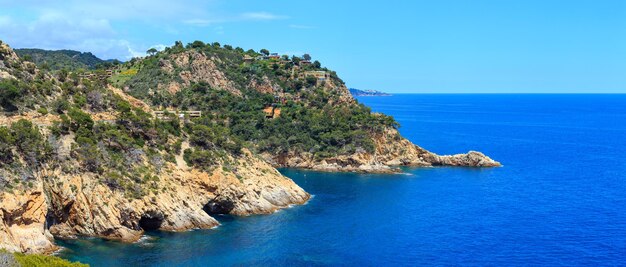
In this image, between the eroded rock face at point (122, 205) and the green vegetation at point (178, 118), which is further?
the green vegetation at point (178, 118)

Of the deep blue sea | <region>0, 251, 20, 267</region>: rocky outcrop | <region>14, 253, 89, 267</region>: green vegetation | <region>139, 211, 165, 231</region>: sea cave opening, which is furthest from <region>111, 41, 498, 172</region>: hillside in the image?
<region>0, 251, 20, 267</region>: rocky outcrop

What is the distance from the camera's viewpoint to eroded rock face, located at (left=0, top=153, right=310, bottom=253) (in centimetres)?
4972

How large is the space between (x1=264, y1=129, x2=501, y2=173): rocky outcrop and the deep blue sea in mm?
4214

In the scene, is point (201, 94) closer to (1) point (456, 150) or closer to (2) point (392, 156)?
(2) point (392, 156)

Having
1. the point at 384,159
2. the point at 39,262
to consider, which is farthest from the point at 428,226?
the point at 384,159

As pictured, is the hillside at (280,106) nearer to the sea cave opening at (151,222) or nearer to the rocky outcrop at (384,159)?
the rocky outcrop at (384,159)

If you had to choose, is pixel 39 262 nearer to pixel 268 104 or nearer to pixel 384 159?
pixel 384 159

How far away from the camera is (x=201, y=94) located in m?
120

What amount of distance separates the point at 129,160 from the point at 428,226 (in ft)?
110

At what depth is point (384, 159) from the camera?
108 meters

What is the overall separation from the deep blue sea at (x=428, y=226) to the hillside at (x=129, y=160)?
2.95m

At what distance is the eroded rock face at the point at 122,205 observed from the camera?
4972 cm

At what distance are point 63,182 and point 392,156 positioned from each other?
65.7 metres

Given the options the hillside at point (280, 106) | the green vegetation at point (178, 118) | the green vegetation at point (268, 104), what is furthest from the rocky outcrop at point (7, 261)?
the hillside at point (280, 106)
